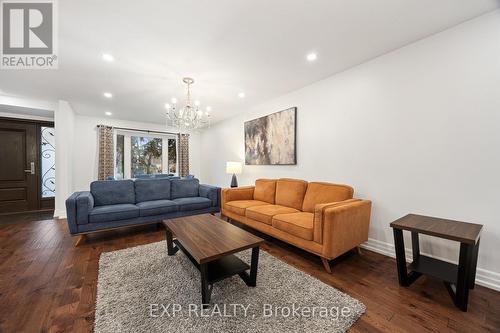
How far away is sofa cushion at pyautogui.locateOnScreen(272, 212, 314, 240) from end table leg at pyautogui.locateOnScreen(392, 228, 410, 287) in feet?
2.48

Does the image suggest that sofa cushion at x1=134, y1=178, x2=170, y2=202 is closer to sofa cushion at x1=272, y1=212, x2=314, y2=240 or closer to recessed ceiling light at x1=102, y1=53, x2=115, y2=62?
recessed ceiling light at x1=102, y1=53, x2=115, y2=62

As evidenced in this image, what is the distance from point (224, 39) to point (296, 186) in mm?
2238

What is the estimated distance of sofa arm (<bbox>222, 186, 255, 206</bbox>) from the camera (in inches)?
143

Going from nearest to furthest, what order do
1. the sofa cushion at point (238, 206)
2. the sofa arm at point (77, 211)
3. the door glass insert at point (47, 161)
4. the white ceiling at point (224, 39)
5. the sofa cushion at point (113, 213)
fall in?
the white ceiling at point (224, 39) → the sofa arm at point (77, 211) → the sofa cushion at point (113, 213) → the sofa cushion at point (238, 206) → the door glass insert at point (47, 161)

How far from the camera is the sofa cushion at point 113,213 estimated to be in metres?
2.83

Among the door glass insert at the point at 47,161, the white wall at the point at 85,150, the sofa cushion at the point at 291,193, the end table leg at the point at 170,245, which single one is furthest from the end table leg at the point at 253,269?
the door glass insert at the point at 47,161

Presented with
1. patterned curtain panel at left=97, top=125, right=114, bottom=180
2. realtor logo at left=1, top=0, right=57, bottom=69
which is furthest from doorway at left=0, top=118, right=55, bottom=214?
realtor logo at left=1, top=0, right=57, bottom=69

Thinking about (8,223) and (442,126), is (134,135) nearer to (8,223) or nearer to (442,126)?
(8,223)

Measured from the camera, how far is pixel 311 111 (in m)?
3.32

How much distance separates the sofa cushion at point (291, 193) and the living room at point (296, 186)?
3cm

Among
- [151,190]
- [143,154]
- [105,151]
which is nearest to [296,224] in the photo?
[151,190]

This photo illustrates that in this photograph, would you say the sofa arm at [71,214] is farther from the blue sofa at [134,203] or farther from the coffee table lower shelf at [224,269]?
the coffee table lower shelf at [224,269]

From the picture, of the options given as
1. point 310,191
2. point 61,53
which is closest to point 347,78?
point 310,191

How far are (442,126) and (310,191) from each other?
1.62 meters
